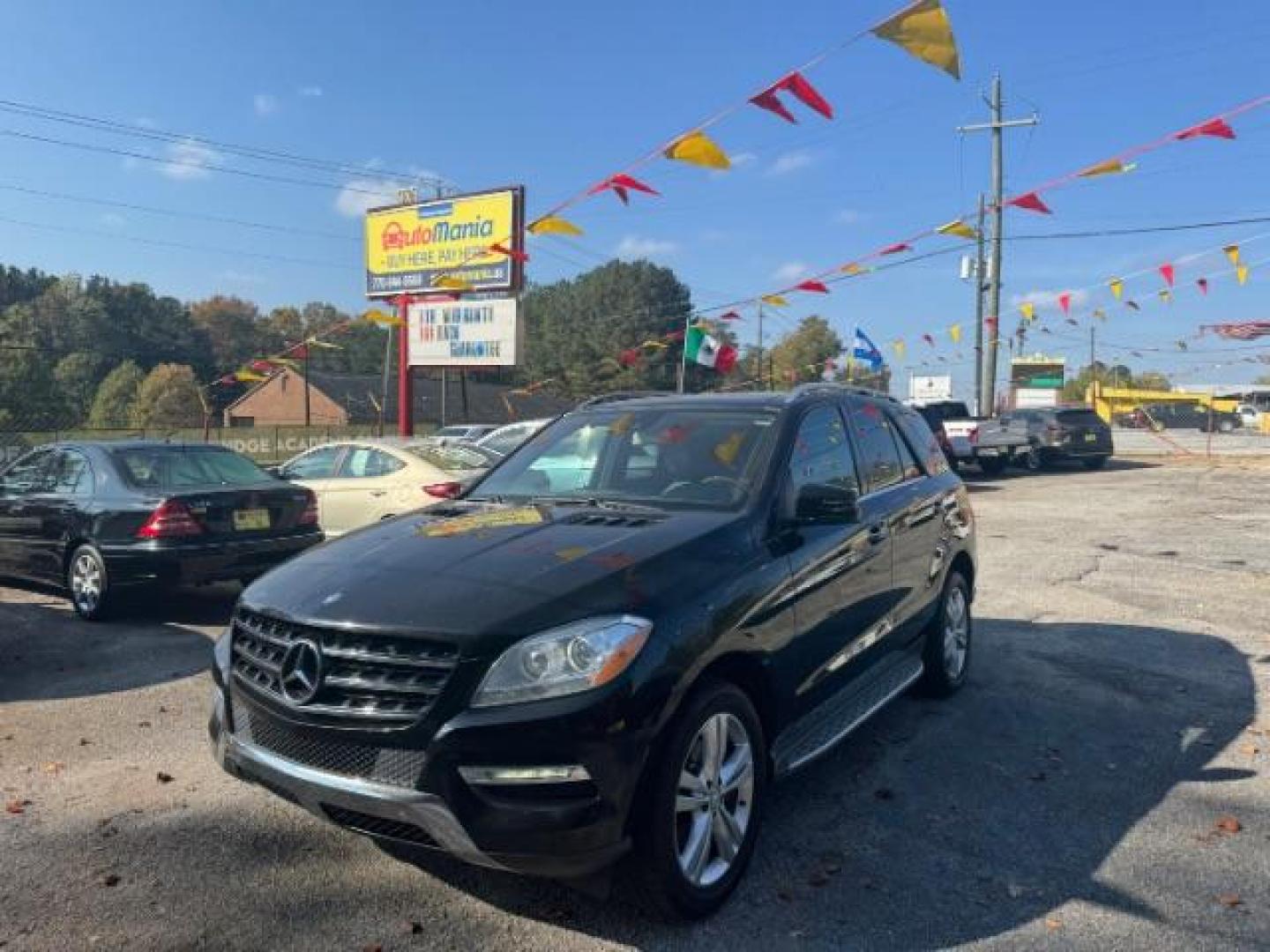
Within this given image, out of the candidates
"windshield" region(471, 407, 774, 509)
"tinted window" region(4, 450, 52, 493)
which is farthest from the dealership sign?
"windshield" region(471, 407, 774, 509)

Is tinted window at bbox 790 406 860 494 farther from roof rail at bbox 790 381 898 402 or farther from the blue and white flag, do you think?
the blue and white flag

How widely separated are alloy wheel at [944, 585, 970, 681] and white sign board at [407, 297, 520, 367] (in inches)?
723

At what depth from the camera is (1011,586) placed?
9164 mm

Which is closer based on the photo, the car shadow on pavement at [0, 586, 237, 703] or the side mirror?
the side mirror

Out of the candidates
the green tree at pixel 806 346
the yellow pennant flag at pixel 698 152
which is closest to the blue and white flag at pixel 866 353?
the yellow pennant flag at pixel 698 152

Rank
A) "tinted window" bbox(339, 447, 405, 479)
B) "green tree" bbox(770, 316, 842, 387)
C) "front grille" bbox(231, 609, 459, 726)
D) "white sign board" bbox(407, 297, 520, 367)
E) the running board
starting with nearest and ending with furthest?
"front grille" bbox(231, 609, 459, 726), the running board, "tinted window" bbox(339, 447, 405, 479), "white sign board" bbox(407, 297, 520, 367), "green tree" bbox(770, 316, 842, 387)

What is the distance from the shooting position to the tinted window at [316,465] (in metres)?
9.85

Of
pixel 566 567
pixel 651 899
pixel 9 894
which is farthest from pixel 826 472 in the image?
pixel 9 894

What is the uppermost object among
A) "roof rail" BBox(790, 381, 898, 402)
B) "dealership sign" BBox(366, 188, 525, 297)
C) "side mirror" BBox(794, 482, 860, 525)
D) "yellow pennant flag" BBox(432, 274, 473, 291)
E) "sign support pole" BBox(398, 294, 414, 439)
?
"dealership sign" BBox(366, 188, 525, 297)

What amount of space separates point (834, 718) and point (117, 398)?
70.0 meters

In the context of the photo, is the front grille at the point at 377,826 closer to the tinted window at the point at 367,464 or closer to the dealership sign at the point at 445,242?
the tinted window at the point at 367,464

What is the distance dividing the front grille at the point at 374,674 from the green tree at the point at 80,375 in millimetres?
72289

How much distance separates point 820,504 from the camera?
384cm

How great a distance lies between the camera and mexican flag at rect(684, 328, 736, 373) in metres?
23.1
